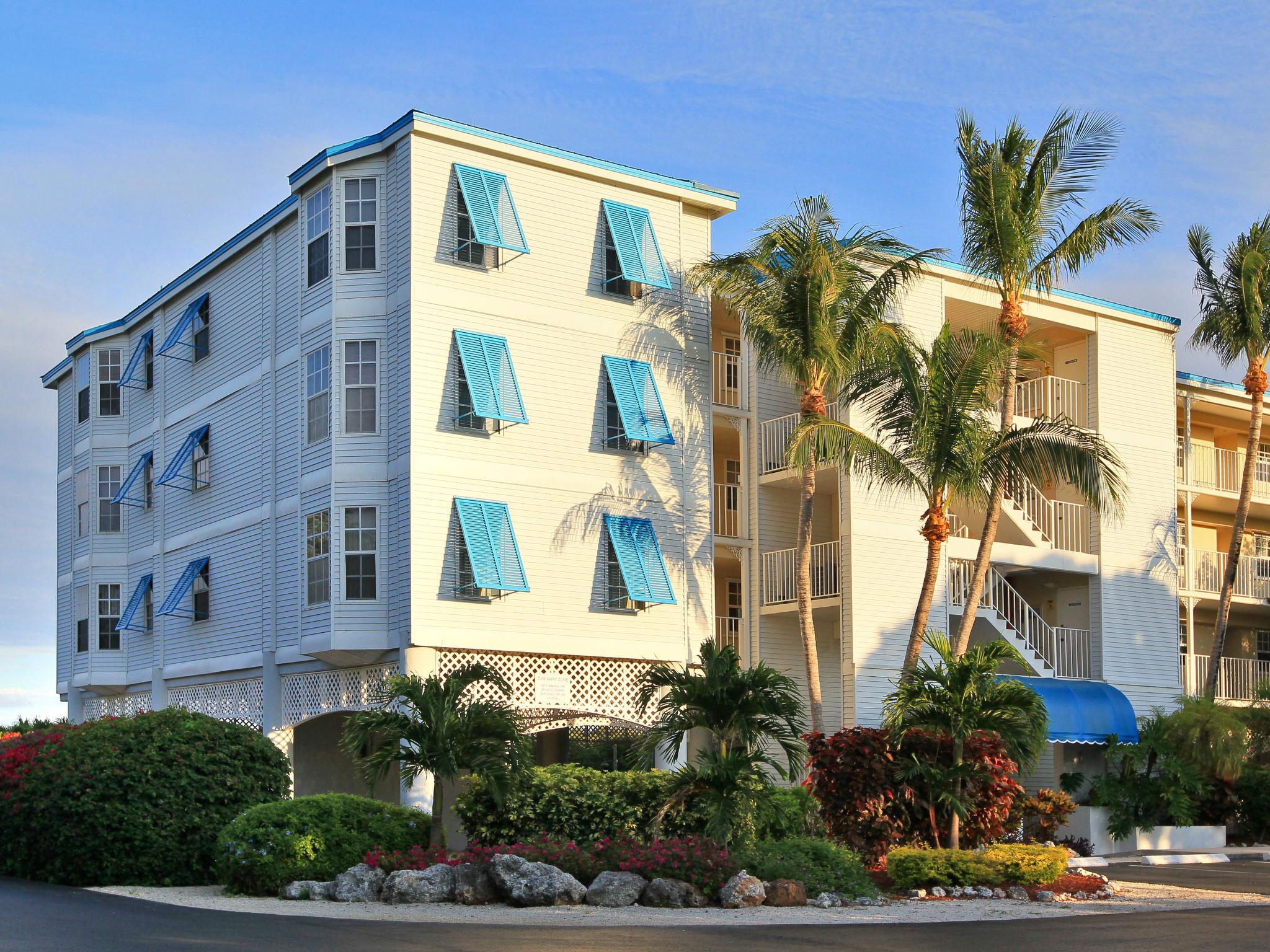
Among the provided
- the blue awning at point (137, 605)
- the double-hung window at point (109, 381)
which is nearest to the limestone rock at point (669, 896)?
the blue awning at point (137, 605)

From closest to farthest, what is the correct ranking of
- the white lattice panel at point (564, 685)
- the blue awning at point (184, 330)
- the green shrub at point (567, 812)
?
the green shrub at point (567, 812) → the white lattice panel at point (564, 685) → the blue awning at point (184, 330)

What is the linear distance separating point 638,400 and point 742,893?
11.9 m

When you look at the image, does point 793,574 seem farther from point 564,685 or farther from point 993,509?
point 564,685

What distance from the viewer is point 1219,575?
3850 cm

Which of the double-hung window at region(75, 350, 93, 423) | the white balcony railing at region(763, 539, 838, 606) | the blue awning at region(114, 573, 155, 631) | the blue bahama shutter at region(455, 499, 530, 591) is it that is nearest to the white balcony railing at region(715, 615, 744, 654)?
the white balcony railing at region(763, 539, 838, 606)

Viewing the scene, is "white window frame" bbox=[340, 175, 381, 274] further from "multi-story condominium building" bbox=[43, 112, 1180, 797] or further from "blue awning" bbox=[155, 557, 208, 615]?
"blue awning" bbox=[155, 557, 208, 615]

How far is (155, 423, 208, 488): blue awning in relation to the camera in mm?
31328

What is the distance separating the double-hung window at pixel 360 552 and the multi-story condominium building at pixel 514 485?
45 mm

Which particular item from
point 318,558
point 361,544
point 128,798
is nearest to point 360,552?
point 361,544

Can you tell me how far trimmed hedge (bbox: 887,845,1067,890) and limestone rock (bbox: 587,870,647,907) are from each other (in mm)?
3692

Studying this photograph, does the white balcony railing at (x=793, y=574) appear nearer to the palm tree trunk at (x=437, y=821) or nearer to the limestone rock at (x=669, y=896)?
the palm tree trunk at (x=437, y=821)

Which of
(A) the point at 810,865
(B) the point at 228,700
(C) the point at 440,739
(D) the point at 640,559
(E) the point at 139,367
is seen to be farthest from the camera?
(E) the point at 139,367

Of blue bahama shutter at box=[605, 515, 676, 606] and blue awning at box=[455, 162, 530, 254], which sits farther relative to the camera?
blue bahama shutter at box=[605, 515, 676, 606]

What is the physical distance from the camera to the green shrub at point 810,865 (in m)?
18.1
